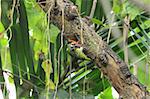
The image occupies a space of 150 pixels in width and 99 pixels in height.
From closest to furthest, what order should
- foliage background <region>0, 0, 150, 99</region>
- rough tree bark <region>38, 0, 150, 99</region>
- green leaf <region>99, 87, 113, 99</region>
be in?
1. rough tree bark <region>38, 0, 150, 99</region>
2. foliage background <region>0, 0, 150, 99</region>
3. green leaf <region>99, 87, 113, 99</region>

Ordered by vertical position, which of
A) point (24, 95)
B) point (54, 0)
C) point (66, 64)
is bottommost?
point (24, 95)

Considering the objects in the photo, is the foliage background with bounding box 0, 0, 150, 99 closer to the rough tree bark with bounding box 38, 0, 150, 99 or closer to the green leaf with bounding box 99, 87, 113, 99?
the green leaf with bounding box 99, 87, 113, 99

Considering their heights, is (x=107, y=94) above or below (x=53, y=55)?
below

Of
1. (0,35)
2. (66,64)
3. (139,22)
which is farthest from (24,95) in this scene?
(139,22)

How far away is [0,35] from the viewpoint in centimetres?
92

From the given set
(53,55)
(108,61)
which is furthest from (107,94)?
(108,61)

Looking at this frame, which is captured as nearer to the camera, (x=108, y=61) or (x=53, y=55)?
(x=108, y=61)

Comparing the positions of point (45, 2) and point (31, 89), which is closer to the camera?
point (45, 2)

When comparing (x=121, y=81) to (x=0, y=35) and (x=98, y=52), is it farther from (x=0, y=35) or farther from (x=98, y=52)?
(x=0, y=35)

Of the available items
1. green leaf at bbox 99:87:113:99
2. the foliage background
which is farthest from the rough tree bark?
green leaf at bbox 99:87:113:99

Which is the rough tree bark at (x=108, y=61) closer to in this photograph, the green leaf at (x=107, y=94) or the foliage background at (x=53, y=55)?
the foliage background at (x=53, y=55)

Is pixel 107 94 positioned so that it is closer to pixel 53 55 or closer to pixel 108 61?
pixel 53 55

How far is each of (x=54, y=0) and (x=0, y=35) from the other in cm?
15

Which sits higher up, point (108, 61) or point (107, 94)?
point (108, 61)
